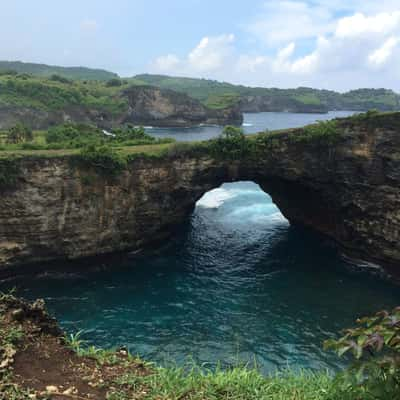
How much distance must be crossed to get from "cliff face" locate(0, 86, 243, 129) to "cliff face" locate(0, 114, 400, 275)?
72.1 metres

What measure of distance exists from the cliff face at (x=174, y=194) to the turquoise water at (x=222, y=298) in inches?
85.9

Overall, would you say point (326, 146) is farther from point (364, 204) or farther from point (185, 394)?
point (185, 394)

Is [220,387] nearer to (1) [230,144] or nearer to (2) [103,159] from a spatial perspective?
(2) [103,159]

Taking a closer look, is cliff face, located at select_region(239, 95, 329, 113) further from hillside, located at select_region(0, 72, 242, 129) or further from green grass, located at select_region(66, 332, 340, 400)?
green grass, located at select_region(66, 332, 340, 400)

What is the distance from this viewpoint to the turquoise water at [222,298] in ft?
68.6

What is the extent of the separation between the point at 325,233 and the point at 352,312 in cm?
1279

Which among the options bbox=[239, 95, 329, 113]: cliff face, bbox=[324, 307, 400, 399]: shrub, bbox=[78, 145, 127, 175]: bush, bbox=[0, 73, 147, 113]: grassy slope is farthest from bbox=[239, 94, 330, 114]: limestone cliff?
bbox=[324, 307, 400, 399]: shrub

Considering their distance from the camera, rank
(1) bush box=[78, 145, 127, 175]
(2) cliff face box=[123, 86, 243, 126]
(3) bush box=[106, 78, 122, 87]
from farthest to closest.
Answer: (3) bush box=[106, 78, 122, 87] < (2) cliff face box=[123, 86, 243, 126] < (1) bush box=[78, 145, 127, 175]

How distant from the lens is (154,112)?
113000mm

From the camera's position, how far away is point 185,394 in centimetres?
734

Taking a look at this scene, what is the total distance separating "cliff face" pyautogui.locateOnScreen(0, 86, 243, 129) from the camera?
99.9m

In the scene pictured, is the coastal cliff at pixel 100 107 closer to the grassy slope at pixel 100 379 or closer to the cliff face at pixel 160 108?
the cliff face at pixel 160 108

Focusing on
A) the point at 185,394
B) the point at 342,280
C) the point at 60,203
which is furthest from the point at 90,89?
the point at 185,394

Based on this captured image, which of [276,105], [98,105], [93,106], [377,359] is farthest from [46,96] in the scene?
[276,105]
